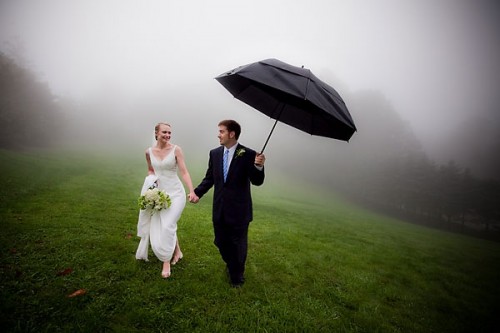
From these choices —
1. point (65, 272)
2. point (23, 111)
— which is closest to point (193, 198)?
point (65, 272)

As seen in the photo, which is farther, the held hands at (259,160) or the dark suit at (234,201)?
the dark suit at (234,201)

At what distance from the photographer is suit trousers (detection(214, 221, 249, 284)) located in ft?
15.4

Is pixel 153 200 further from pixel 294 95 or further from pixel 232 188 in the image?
pixel 294 95

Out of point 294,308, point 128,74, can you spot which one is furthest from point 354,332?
point 128,74

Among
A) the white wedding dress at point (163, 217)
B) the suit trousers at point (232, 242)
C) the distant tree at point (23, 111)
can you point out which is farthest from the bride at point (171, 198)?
the distant tree at point (23, 111)

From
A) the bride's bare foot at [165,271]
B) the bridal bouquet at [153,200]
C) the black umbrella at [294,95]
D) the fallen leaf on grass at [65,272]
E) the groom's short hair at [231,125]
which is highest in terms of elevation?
the black umbrella at [294,95]

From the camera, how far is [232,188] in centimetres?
462

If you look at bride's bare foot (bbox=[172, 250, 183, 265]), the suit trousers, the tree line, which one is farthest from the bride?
the tree line

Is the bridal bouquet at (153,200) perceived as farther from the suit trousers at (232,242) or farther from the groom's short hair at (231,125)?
the groom's short hair at (231,125)

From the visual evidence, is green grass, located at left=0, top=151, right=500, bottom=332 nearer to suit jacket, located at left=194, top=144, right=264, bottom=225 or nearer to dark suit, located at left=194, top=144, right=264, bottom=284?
dark suit, located at left=194, top=144, right=264, bottom=284

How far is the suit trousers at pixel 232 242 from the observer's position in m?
4.70

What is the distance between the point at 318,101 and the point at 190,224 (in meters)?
7.73

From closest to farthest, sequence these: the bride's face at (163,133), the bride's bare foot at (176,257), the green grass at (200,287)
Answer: the green grass at (200,287) < the bride's face at (163,133) < the bride's bare foot at (176,257)

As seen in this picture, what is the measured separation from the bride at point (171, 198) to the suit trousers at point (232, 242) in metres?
1.05
